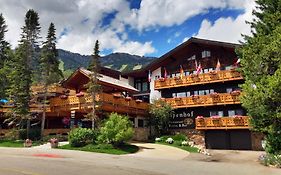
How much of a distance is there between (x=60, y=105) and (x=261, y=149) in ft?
74.1

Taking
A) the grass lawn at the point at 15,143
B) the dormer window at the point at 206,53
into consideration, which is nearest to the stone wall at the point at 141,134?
the grass lawn at the point at 15,143

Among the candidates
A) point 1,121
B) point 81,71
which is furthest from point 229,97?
point 1,121

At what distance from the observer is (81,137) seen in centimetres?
2888

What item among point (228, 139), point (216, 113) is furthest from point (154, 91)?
point (228, 139)

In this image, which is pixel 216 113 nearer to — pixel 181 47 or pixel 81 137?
pixel 181 47

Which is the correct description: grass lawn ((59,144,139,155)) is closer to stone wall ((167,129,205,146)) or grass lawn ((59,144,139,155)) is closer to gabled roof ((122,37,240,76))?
stone wall ((167,129,205,146))

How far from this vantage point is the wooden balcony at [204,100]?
36.2 metres

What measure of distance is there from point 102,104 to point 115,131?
4979 millimetres

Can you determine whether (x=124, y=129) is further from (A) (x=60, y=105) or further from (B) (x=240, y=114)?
(B) (x=240, y=114)

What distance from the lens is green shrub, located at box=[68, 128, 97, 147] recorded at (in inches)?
1128

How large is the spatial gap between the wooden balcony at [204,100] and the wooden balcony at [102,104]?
4603mm

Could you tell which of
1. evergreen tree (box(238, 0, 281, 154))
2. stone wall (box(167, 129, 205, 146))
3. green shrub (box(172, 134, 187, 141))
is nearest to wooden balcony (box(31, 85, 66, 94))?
green shrub (box(172, 134, 187, 141))

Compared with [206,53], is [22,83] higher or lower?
lower

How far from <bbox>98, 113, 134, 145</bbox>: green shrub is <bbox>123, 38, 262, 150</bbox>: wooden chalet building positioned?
11.1m
